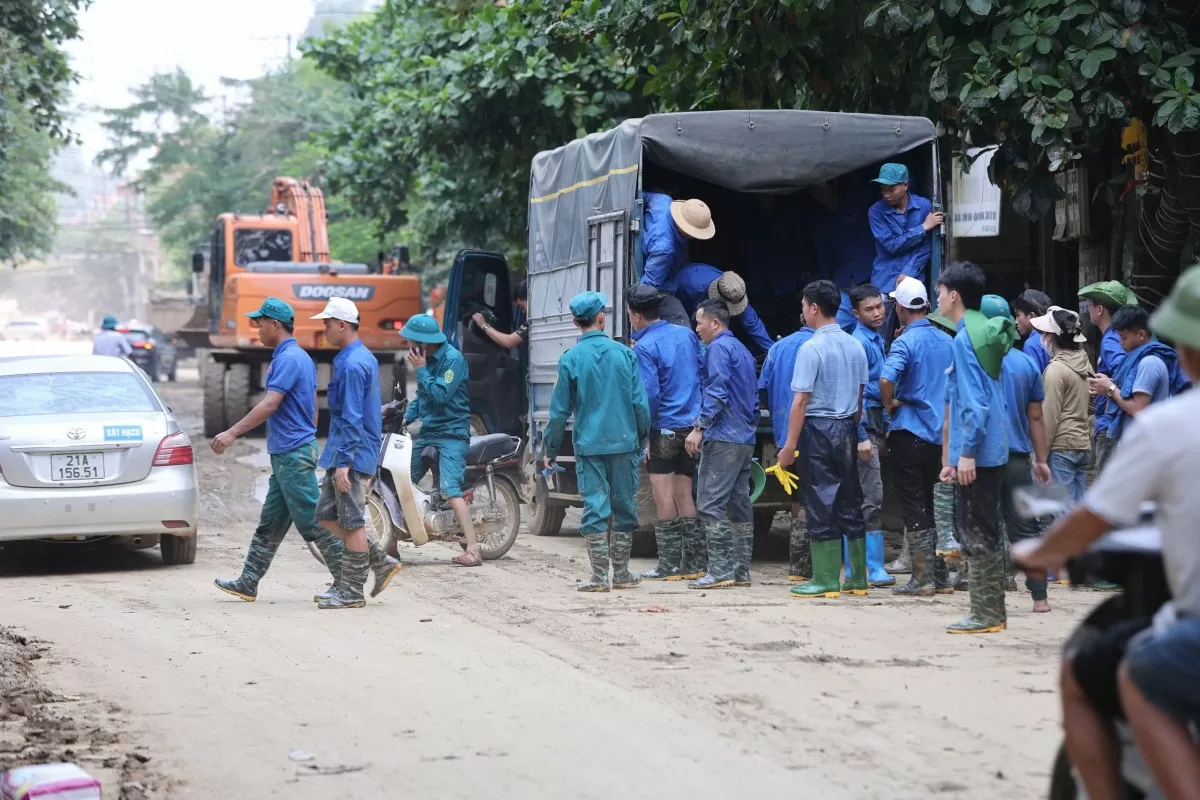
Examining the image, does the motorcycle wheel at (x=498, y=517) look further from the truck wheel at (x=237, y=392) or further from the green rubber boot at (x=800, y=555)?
the truck wheel at (x=237, y=392)

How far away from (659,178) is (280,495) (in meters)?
4.57

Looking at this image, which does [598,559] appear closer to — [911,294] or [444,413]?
[444,413]

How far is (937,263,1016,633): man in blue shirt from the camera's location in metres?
8.41

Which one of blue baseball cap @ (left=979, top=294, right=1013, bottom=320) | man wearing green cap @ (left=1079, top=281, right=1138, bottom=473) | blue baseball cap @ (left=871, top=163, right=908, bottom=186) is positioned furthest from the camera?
blue baseball cap @ (left=871, top=163, right=908, bottom=186)

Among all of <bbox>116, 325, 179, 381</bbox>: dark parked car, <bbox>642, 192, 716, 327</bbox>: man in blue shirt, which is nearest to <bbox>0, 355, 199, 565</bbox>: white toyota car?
<bbox>642, 192, 716, 327</bbox>: man in blue shirt

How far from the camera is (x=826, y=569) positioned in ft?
32.9

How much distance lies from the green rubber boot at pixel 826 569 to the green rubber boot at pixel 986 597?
1.49 meters

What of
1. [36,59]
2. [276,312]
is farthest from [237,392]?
[276,312]

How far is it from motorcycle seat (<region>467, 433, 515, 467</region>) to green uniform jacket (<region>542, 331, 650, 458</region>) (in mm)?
1684

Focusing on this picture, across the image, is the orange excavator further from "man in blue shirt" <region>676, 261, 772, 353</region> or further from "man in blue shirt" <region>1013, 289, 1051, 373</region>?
Answer: "man in blue shirt" <region>1013, 289, 1051, 373</region>

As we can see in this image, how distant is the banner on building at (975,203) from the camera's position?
17172 mm

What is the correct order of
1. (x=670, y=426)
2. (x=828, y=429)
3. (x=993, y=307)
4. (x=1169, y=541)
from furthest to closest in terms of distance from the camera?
(x=670, y=426) → (x=828, y=429) → (x=993, y=307) → (x=1169, y=541)

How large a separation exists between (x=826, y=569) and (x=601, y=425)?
1.59 m

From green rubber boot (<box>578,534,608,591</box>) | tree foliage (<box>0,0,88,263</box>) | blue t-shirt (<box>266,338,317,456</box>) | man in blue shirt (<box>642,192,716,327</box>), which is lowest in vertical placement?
green rubber boot (<box>578,534,608,591</box>)
